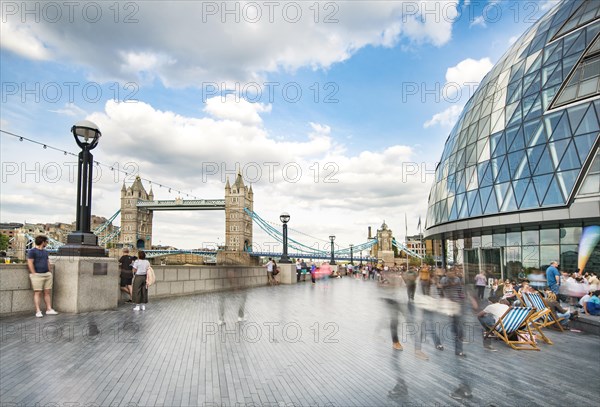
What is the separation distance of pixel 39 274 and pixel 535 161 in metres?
27.4

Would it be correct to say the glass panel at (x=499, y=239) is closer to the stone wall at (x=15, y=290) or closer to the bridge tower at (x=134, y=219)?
the stone wall at (x=15, y=290)

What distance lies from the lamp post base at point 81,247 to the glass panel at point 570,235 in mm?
26009

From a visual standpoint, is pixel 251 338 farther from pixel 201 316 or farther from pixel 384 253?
pixel 384 253

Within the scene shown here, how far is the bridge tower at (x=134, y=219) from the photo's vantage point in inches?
6284

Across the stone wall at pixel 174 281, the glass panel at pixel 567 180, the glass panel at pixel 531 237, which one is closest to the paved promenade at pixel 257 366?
the stone wall at pixel 174 281

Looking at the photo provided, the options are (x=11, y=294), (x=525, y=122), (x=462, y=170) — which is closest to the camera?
(x=11, y=294)

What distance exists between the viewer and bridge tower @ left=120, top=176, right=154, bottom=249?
159625 mm

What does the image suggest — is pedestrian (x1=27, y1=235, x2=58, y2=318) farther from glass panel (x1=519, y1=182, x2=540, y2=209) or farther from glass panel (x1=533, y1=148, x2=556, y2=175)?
glass panel (x1=533, y1=148, x2=556, y2=175)

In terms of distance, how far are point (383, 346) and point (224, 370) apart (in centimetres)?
333

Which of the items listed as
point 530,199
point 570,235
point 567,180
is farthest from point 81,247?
point 570,235

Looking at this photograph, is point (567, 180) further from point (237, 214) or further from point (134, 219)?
point (134, 219)

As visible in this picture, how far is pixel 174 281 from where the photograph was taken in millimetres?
15203

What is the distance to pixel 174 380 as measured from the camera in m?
4.99

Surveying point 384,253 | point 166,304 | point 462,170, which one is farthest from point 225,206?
Answer: point 166,304
